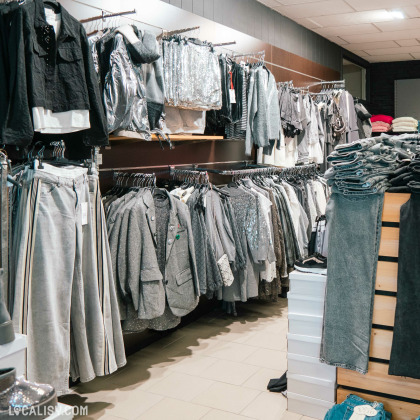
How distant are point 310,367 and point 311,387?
0.38 feet

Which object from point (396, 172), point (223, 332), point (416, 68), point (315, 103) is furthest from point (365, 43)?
point (396, 172)

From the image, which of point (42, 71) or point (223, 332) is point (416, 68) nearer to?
point (223, 332)

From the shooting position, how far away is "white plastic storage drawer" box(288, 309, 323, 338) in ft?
9.75

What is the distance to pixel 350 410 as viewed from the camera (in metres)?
2.64

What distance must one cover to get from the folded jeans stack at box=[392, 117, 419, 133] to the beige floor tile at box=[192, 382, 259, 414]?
712 cm

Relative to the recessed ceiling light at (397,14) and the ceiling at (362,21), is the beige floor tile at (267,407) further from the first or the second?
the recessed ceiling light at (397,14)

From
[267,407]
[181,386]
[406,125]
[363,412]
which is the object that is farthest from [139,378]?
[406,125]

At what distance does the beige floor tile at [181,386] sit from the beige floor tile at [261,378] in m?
0.26

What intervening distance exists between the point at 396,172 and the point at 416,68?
345 inches

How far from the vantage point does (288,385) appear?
308 centimetres

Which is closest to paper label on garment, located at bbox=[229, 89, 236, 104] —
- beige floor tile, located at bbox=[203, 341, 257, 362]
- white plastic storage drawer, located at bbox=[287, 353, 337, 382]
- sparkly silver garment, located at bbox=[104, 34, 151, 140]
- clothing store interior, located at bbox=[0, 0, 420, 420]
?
clothing store interior, located at bbox=[0, 0, 420, 420]

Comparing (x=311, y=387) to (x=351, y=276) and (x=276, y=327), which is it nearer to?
(x=351, y=276)

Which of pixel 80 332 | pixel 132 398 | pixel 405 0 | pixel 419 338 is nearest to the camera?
pixel 419 338

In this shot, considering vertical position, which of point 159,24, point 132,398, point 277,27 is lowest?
point 132,398
